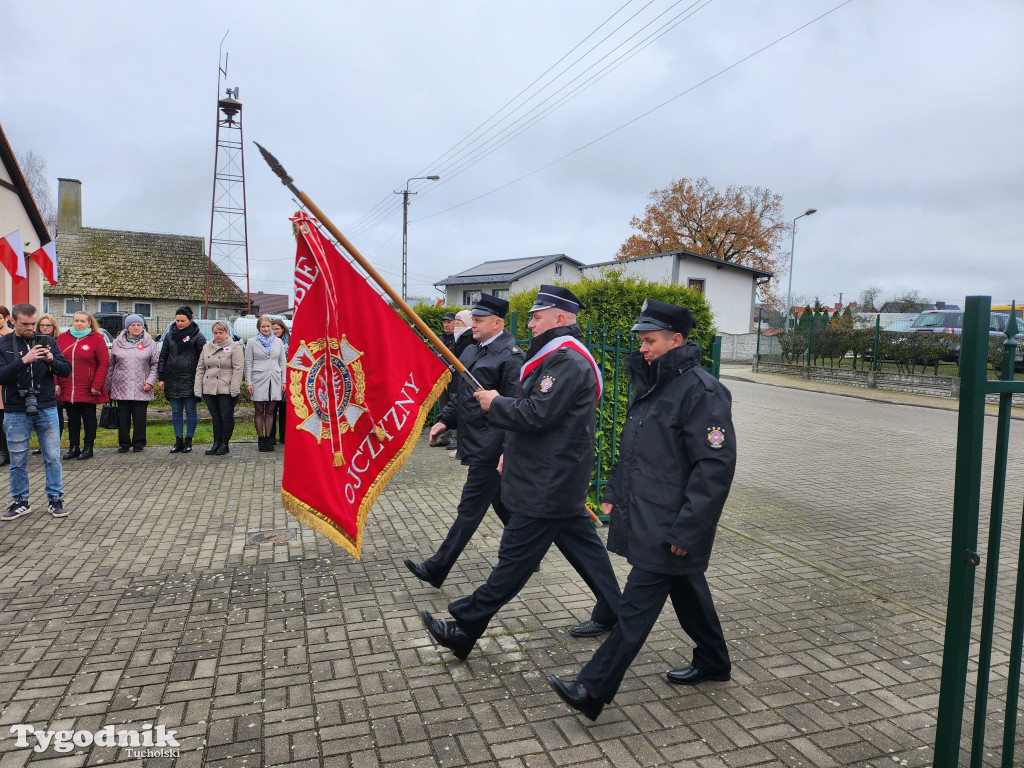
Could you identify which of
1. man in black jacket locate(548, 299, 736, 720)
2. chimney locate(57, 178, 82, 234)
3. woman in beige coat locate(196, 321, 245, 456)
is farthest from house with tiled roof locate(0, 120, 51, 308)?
chimney locate(57, 178, 82, 234)

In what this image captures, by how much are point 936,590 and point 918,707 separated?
196cm

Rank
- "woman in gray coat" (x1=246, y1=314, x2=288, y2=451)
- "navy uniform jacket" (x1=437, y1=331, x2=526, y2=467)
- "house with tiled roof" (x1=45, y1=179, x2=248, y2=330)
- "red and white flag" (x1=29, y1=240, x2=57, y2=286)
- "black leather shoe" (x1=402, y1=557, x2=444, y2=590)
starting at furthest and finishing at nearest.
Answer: "house with tiled roof" (x1=45, y1=179, x2=248, y2=330)
"red and white flag" (x1=29, y1=240, x2=57, y2=286)
"woman in gray coat" (x1=246, y1=314, x2=288, y2=451)
"black leather shoe" (x1=402, y1=557, x2=444, y2=590)
"navy uniform jacket" (x1=437, y1=331, x2=526, y2=467)

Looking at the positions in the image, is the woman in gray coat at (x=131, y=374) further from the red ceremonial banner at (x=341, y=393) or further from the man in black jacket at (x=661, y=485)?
the man in black jacket at (x=661, y=485)

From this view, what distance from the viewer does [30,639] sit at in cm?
404

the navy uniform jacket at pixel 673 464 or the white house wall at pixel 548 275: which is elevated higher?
the white house wall at pixel 548 275

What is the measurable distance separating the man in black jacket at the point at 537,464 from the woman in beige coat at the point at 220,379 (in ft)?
22.5

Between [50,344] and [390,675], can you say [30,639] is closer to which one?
[390,675]

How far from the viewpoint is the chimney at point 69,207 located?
3738cm

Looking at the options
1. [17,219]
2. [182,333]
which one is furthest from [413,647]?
[17,219]

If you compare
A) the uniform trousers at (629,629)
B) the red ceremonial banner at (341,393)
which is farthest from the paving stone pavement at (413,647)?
the red ceremonial banner at (341,393)

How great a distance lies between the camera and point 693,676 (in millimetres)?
3592

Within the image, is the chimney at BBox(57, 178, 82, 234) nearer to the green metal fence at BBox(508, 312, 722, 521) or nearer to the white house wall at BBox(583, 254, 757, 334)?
the white house wall at BBox(583, 254, 757, 334)

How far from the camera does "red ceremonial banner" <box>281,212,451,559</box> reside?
3.94 m

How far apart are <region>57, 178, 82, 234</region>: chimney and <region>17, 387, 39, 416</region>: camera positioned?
3777 centimetres
